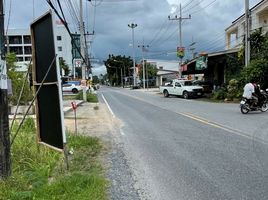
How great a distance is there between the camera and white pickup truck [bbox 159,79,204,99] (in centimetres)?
4181

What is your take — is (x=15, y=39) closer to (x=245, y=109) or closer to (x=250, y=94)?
(x=250, y=94)

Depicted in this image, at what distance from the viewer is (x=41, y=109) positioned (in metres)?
9.34

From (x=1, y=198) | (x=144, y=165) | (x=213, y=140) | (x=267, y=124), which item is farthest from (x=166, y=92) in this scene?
(x=1, y=198)

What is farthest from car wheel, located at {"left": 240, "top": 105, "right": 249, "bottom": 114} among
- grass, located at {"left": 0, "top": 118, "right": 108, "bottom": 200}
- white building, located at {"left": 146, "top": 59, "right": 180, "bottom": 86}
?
white building, located at {"left": 146, "top": 59, "right": 180, "bottom": 86}

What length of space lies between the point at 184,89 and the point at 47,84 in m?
34.7

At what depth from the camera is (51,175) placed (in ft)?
26.8

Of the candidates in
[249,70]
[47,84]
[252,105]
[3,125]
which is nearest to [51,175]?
[3,125]

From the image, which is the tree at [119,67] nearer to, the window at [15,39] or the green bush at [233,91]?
the window at [15,39]

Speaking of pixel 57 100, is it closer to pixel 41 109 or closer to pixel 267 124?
pixel 41 109

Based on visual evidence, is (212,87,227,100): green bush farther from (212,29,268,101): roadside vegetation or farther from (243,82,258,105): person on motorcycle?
(243,82,258,105): person on motorcycle

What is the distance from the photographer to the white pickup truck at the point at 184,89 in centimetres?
4181

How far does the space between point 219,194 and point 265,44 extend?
2887 cm

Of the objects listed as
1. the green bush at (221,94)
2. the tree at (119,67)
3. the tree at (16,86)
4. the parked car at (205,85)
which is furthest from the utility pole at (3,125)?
the tree at (119,67)

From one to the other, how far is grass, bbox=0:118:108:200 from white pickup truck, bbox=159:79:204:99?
31.0 m
